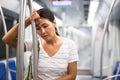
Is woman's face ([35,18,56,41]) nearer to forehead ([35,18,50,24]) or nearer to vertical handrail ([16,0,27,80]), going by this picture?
forehead ([35,18,50,24])

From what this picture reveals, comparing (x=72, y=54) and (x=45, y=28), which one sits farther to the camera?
(x=72, y=54)

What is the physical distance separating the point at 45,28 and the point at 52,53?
210 millimetres

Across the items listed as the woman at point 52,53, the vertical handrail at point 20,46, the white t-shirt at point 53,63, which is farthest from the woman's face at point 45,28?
the vertical handrail at point 20,46

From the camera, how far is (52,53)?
6.24 ft

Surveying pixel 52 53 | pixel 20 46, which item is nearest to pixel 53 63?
pixel 52 53

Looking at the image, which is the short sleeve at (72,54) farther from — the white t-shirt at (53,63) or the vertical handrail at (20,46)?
the vertical handrail at (20,46)

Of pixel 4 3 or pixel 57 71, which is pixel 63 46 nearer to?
pixel 57 71

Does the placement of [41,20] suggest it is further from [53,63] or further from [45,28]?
[53,63]

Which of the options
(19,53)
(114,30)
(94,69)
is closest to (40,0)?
(114,30)

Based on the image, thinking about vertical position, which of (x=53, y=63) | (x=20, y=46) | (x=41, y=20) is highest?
(x=41, y=20)

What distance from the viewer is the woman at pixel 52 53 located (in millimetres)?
1843

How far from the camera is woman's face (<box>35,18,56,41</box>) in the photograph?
178 cm

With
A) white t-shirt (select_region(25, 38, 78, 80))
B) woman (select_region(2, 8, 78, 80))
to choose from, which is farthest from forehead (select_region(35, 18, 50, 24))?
white t-shirt (select_region(25, 38, 78, 80))

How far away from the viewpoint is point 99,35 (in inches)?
351
